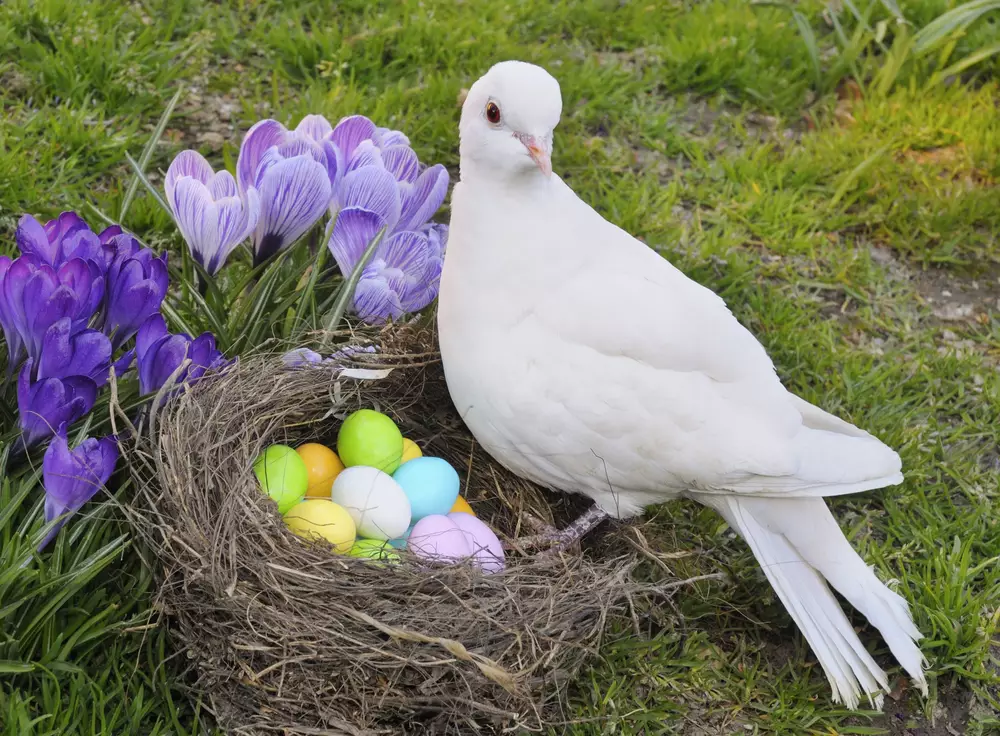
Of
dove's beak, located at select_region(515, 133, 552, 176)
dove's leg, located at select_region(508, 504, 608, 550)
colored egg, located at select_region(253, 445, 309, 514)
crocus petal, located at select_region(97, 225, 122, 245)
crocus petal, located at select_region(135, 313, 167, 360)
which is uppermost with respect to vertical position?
dove's beak, located at select_region(515, 133, 552, 176)

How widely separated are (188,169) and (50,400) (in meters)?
0.76

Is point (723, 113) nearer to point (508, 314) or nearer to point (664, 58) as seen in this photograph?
point (664, 58)

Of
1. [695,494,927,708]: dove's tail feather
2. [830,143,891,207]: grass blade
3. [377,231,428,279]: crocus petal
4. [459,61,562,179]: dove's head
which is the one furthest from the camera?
[830,143,891,207]: grass blade

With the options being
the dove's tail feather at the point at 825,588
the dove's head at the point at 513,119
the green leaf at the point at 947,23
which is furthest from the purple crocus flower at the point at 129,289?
the green leaf at the point at 947,23

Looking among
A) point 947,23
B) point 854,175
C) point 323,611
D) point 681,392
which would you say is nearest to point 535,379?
point 681,392

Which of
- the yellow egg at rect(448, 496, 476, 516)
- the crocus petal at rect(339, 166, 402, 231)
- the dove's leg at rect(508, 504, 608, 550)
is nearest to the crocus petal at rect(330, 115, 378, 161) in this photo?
the crocus petal at rect(339, 166, 402, 231)

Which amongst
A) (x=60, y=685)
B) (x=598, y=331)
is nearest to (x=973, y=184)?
(x=598, y=331)

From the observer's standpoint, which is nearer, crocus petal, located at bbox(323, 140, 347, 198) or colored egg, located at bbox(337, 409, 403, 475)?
colored egg, located at bbox(337, 409, 403, 475)

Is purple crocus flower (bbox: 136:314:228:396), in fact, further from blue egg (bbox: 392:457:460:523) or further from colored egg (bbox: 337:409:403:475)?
blue egg (bbox: 392:457:460:523)

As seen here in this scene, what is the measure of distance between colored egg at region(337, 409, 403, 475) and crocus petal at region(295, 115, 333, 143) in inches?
32.6

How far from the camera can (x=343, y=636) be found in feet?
6.42

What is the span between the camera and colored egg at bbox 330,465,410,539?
89.9 inches

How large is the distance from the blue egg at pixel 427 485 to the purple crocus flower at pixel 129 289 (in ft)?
2.22

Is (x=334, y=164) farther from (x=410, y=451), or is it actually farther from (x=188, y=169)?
(x=410, y=451)
